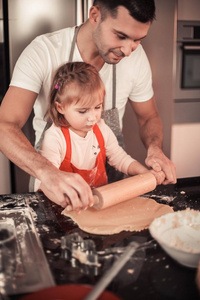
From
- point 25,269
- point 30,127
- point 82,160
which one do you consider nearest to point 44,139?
point 82,160

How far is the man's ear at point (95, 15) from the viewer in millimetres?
1377

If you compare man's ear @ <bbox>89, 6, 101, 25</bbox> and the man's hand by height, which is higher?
man's ear @ <bbox>89, 6, 101, 25</bbox>

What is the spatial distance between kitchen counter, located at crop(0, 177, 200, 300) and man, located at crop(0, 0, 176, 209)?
0.14 metres

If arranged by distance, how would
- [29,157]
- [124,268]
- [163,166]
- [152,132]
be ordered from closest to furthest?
1. [124,268]
2. [29,157]
3. [163,166]
4. [152,132]

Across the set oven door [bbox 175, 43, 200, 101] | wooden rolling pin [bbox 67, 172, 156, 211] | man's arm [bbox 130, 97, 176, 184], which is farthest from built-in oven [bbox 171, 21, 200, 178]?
wooden rolling pin [bbox 67, 172, 156, 211]

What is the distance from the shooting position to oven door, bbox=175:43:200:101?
2.14 meters

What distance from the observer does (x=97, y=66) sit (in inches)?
60.9

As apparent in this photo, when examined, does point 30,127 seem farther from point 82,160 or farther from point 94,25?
point 94,25

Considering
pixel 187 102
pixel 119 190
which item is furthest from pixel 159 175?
pixel 187 102

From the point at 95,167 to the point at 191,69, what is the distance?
1.14 meters

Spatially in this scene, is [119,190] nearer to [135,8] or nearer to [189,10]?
[135,8]

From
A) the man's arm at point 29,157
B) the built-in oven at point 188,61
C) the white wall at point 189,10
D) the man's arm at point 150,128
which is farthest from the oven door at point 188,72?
the man's arm at point 29,157

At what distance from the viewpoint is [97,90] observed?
1.29 m

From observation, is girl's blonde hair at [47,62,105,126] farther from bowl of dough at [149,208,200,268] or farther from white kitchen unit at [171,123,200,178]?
white kitchen unit at [171,123,200,178]
